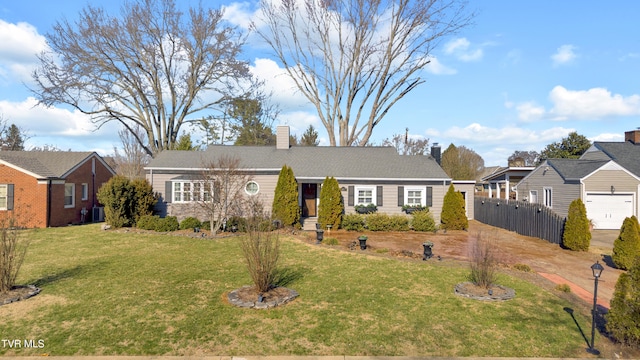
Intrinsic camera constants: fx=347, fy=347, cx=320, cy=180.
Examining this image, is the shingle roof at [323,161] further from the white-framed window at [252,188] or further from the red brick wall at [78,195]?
the red brick wall at [78,195]

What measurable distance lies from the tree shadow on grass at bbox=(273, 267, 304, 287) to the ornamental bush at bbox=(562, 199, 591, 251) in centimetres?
1085

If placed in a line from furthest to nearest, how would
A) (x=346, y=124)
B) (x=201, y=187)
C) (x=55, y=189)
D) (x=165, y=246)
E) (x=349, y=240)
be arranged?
(x=346, y=124) → (x=55, y=189) → (x=201, y=187) → (x=349, y=240) → (x=165, y=246)

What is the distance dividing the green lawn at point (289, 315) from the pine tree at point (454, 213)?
8549mm

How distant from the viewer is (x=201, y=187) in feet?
56.7

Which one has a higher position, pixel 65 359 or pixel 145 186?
pixel 145 186

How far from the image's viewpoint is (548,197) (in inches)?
863

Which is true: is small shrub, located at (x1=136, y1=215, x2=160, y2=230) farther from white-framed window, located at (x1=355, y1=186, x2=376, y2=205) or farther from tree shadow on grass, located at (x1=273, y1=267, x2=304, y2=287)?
white-framed window, located at (x1=355, y1=186, x2=376, y2=205)

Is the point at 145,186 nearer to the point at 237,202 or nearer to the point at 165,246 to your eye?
the point at 237,202

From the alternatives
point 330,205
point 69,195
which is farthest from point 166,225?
point 69,195

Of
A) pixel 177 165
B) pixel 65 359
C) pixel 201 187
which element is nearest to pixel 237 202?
pixel 201 187

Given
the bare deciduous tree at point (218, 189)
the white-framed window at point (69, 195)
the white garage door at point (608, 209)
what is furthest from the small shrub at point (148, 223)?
the white garage door at point (608, 209)

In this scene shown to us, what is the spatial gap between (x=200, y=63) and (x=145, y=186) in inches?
580

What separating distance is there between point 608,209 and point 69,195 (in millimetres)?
30726

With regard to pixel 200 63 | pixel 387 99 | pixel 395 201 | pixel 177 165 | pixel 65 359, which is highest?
pixel 200 63
